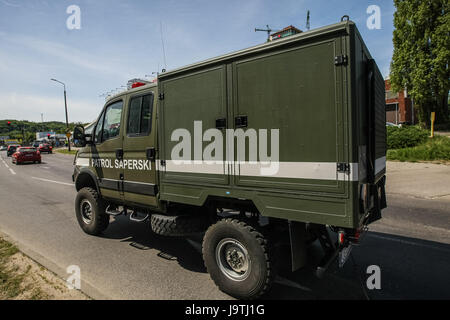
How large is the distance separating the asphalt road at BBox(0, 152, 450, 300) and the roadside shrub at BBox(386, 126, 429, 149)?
32.1 ft

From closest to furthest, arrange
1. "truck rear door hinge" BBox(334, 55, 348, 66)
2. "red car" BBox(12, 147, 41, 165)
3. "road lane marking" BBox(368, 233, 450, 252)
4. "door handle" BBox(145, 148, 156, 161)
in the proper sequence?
"truck rear door hinge" BBox(334, 55, 348, 66)
"door handle" BBox(145, 148, 156, 161)
"road lane marking" BBox(368, 233, 450, 252)
"red car" BBox(12, 147, 41, 165)

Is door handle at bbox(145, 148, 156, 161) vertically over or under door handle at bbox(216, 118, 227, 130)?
under

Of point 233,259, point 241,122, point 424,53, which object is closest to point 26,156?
point 233,259

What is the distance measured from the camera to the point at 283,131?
2834 mm

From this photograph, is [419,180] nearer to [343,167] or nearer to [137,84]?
[343,167]

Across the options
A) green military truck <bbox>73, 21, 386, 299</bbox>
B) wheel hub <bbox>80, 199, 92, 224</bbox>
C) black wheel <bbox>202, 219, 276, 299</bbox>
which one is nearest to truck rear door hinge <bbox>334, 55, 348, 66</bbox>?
green military truck <bbox>73, 21, 386, 299</bbox>

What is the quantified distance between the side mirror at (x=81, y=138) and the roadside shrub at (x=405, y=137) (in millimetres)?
15614

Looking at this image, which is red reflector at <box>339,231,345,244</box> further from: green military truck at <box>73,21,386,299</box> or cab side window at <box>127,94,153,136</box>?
cab side window at <box>127,94,153,136</box>

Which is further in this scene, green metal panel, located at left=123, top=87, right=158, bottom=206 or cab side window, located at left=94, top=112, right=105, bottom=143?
cab side window, located at left=94, top=112, right=105, bottom=143

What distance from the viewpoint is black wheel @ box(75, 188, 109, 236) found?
518 centimetres

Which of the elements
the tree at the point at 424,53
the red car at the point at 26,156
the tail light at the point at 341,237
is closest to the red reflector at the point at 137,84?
the tail light at the point at 341,237

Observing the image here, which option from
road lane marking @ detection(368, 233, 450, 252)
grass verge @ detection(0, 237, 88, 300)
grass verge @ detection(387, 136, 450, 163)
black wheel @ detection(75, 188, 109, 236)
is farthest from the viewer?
grass verge @ detection(387, 136, 450, 163)

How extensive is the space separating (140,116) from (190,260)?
225cm
